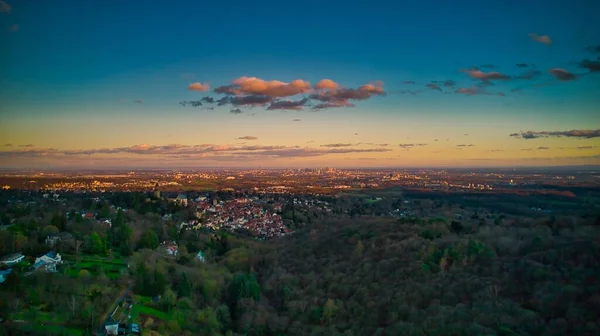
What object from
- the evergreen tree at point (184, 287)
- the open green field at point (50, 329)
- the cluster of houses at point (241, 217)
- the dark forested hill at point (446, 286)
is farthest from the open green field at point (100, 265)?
the cluster of houses at point (241, 217)

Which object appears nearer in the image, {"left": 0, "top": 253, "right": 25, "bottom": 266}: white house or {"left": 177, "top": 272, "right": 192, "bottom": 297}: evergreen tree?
{"left": 0, "top": 253, "right": 25, "bottom": 266}: white house

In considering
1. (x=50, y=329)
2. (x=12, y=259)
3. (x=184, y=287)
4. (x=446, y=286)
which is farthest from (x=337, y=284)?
(x=12, y=259)

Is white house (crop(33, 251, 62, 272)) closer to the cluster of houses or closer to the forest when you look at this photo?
the forest

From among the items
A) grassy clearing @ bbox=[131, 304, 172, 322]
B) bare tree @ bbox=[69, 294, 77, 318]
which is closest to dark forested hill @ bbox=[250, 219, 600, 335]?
grassy clearing @ bbox=[131, 304, 172, 322]

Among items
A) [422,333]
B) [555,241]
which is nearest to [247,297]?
[422,333]

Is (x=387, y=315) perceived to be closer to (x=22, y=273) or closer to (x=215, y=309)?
(x=215, y=309)

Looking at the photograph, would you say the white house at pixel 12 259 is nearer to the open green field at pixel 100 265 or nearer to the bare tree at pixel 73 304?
the open green field at pixel 100 265

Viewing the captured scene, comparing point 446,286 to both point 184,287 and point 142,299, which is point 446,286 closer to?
point 184,287

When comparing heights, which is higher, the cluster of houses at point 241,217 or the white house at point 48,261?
the white house at point 48,261
